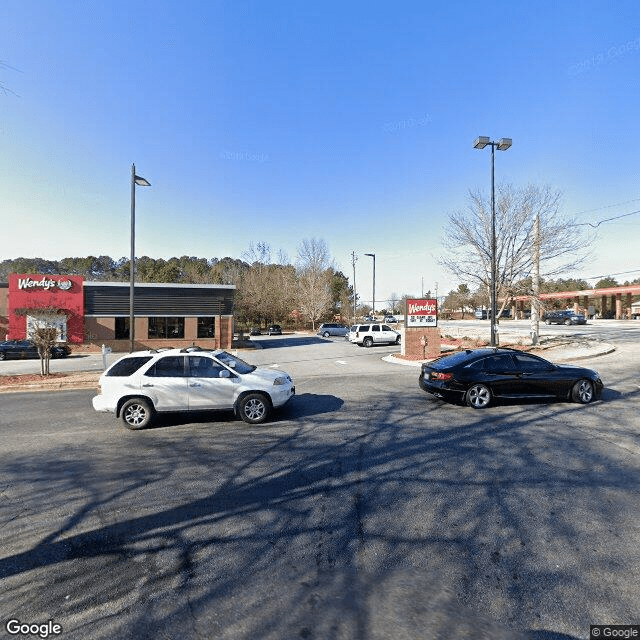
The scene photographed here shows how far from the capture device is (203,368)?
25.3 feet

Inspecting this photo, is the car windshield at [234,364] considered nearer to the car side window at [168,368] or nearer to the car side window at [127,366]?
the car side window at [168,368]

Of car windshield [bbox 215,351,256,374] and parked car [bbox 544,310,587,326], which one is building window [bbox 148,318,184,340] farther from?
parked car [bbox 544,310,587,326]

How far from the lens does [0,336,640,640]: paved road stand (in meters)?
2.69

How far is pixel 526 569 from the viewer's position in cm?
315

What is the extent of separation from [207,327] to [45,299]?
1238 cm

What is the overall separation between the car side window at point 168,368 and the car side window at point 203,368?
0.20 m

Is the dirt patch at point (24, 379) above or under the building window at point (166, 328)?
under

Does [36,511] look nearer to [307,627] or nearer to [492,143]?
[307,627]

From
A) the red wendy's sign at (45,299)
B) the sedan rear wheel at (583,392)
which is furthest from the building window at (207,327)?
the sedan rear wheel at (583,392)

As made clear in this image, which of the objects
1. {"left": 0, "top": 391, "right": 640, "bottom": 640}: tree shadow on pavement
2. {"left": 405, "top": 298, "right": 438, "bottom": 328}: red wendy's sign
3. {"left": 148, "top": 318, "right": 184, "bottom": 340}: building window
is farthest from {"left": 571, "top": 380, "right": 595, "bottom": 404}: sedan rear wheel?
{"left": 148, "top": 318, "right": 184, "bottom": 340}: building window

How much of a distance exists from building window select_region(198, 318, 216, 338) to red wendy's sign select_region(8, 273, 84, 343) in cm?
897

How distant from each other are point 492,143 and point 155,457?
18.2m

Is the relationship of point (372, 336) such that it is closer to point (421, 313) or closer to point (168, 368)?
point (421, 313)

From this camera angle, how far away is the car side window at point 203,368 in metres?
7.66
